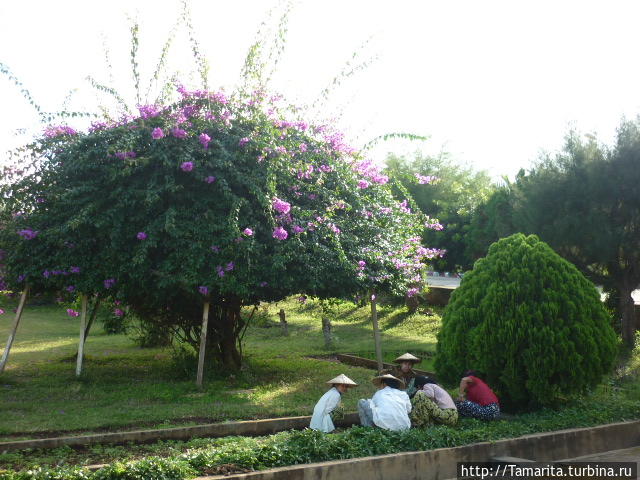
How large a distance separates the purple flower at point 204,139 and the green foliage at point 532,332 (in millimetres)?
4982

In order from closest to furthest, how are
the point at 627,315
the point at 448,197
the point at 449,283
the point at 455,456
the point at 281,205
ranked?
1. the point at 455,456
2. the point at 281,205
3. the point at 627,315
4. the point at 449,283
5. the point at 448,197

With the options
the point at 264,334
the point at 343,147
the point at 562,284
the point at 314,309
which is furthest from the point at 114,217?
the point at 314,309

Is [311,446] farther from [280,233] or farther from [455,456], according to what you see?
[280,233]

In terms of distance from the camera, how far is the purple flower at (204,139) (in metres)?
10.8

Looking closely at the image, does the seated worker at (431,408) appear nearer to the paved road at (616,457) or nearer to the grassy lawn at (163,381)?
the paved road at (616,457)

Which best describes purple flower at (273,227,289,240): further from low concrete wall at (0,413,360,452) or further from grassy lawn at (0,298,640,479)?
low concrete wall at (0,413,360,452)

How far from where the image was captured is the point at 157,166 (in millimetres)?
11023

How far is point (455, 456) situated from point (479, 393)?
5.22ft

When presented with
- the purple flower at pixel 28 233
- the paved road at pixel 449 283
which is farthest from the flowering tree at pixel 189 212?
the paved road at pixel 449 283

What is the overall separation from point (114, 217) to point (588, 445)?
7684 millimetres

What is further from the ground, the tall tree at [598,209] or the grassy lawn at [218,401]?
the tall tree at [598,209]

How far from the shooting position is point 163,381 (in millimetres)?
11828

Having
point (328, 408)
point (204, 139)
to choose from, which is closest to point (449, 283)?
point (204, 139)

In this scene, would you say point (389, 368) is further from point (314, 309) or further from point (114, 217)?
point (314, 309)
